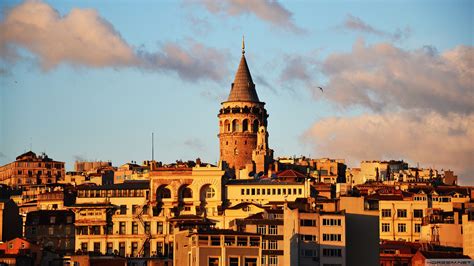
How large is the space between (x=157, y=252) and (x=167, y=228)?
4.74 metres

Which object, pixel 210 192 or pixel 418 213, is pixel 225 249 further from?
pixel 210 192

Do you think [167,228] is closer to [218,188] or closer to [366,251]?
[218,188]

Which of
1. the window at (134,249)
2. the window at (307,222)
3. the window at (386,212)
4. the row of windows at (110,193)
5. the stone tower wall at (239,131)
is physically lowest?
the window at (134,249)

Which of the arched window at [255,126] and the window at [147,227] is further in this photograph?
the arched window at [255,126]

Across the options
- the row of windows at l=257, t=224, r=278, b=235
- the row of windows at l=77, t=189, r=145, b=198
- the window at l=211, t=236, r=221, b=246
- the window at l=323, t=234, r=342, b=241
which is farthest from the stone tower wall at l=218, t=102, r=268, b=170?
the window at l=211, t=236, r=221, b=246

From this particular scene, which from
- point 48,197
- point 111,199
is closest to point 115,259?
point 111,199

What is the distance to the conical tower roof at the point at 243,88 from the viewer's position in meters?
189

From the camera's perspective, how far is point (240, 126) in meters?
187

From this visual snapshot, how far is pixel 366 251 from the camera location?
111 metres

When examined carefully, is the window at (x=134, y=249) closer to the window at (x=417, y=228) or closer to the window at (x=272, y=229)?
the window at (x=417, y=228)

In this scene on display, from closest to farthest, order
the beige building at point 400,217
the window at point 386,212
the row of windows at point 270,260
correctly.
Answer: the row of windows at point 270,260 → the beige building at point 400,217 → the window at point 386,212

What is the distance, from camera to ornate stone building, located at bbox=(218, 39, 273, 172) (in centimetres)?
18575

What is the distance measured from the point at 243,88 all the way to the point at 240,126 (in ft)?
17.0

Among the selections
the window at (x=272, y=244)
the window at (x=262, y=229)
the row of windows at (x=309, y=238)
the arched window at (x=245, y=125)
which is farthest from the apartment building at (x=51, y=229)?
the arched window at (x=245, y=125)
